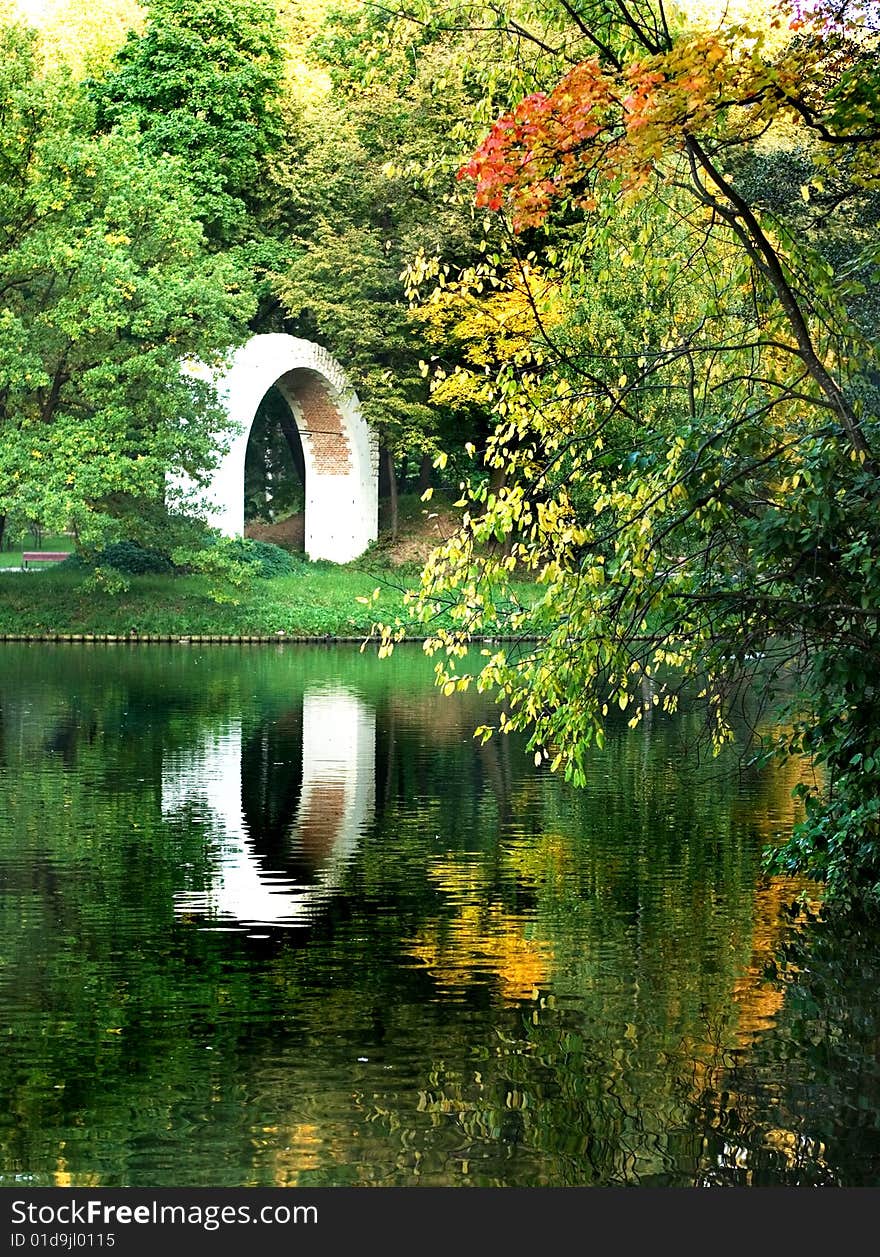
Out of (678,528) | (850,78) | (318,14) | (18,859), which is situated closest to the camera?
(850,78)

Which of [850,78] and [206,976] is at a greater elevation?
[850,78]

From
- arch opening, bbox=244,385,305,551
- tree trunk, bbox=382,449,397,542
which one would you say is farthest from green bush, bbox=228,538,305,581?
arch opening, bbox=244,385,305,551

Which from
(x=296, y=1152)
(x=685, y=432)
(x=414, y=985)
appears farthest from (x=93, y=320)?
(x=296, y=1152)

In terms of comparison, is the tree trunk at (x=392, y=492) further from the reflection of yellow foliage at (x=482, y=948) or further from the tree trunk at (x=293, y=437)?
the reflection of yellow foliage at (x=482, y=948)

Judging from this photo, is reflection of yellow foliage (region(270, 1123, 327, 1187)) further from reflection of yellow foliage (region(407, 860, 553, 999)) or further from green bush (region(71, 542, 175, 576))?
green bush (region(71, 542, 175, 576))

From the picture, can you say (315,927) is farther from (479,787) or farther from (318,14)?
(318,14)

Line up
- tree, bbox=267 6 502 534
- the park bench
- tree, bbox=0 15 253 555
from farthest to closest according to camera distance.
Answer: the park bench → tree, bbox=267 6 502 534 → tree, bbox=0 15 253 555

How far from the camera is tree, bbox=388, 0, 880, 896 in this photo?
8297 millimetres

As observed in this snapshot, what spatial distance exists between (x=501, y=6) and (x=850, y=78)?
181 centimetres

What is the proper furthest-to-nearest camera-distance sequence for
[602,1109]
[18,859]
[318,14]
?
[318,14] → [18,859] → [602,1109]

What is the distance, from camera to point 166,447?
117 feet

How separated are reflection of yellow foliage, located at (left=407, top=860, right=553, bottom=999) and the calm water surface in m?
0.03

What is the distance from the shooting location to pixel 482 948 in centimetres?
968

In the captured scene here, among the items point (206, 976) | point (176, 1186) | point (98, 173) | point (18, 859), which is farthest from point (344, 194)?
point (176, 1186)
